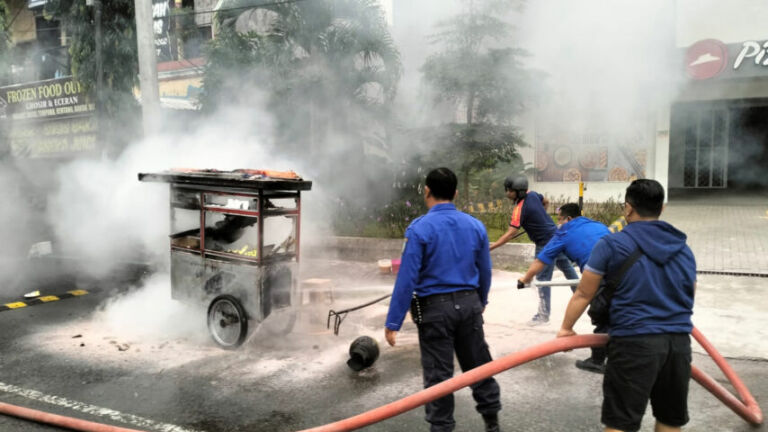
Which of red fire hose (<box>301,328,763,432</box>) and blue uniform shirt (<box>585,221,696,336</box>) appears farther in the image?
red fire hose (<box>301,328,763,432</box>)

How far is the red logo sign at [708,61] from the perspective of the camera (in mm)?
10531

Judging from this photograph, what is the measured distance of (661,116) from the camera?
1302cm

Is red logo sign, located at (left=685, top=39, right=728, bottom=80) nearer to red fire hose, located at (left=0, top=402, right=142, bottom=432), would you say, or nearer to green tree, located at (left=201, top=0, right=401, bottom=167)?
green tree, located at (left=201, top=0, right=401, bottom=167)

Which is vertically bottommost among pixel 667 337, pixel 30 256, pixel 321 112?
pixel 30 256

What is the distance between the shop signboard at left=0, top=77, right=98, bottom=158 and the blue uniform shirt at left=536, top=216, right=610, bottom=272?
13.6 m

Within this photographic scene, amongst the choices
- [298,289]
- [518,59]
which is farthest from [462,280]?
[518,59]

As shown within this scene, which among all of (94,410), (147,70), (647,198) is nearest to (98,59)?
(147,70)

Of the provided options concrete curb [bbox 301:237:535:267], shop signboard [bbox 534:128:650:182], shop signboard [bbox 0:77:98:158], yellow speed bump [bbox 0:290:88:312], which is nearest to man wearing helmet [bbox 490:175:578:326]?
concrete curb [bbox 301:237:535:267]

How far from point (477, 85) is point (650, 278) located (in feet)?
26.4

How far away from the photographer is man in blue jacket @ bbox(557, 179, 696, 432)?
2533mm

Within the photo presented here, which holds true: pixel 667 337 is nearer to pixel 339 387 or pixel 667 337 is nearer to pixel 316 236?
pixel 339 387

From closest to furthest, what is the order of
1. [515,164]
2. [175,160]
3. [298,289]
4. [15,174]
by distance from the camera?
[298,289] → [175,160] → [15,174] → [515,164]

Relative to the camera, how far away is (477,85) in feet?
33.4

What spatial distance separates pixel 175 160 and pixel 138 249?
208cm
